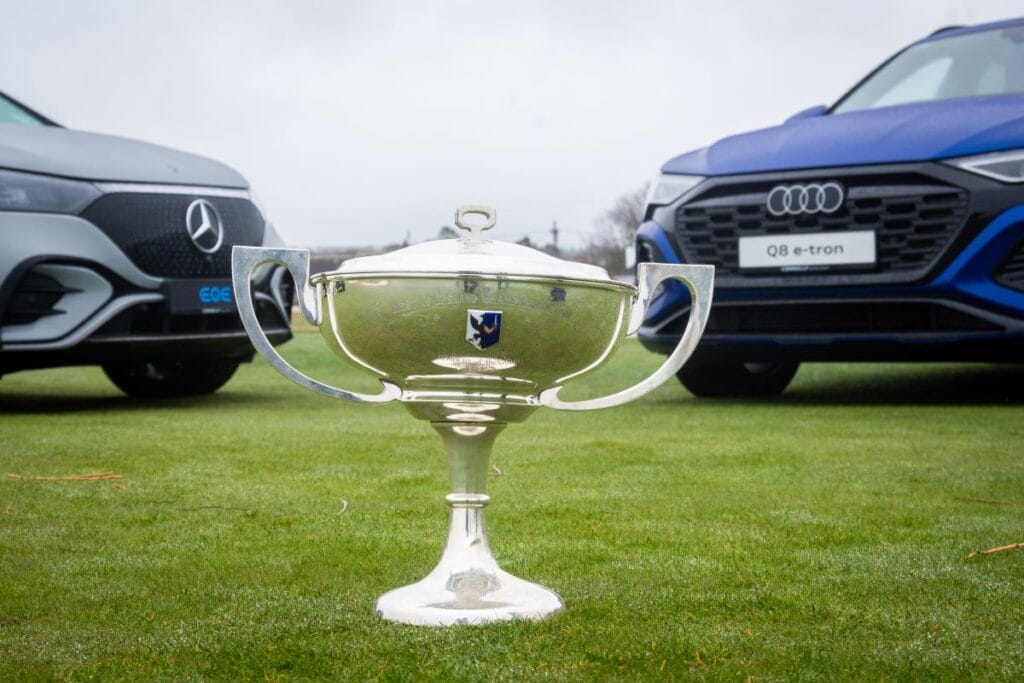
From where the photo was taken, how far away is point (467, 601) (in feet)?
7.01

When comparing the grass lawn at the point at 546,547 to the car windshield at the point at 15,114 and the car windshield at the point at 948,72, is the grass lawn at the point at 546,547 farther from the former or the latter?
the car windshield at the point at 948,72

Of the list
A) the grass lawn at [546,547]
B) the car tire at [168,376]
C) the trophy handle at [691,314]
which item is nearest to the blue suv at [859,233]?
the grass lawn at [546,547]

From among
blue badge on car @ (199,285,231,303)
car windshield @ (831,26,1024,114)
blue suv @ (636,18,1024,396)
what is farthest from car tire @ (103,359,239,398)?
car windshield @ (831,26,1024,114)

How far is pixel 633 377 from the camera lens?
8211 mm

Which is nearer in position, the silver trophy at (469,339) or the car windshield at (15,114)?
the silver trophy at (469,339)

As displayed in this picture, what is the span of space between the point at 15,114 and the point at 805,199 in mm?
3547

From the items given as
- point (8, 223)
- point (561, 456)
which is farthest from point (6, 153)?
point (561, 456)

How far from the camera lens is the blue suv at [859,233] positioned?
518cm

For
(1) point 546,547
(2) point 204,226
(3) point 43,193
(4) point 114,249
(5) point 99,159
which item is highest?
(5) point 99,159

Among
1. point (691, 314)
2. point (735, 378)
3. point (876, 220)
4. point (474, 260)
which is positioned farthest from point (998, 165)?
point (474, 260)

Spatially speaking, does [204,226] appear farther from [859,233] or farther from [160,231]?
[859,233]

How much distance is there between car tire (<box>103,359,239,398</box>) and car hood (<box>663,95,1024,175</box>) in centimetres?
249

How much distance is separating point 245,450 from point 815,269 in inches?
94.1

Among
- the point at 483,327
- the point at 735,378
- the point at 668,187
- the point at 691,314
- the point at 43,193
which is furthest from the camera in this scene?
the point at 735,378
